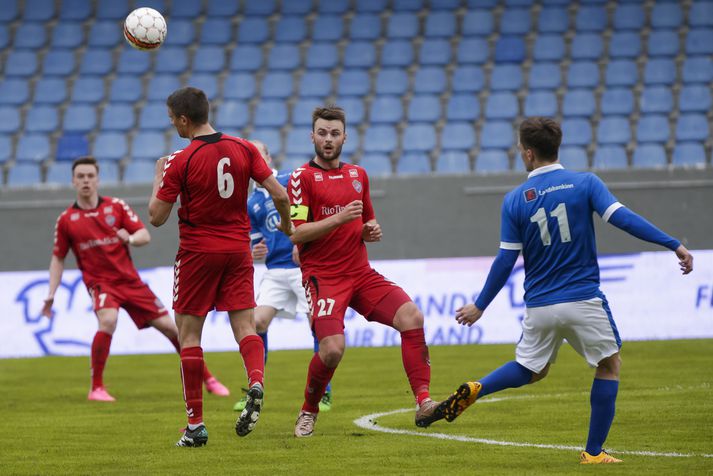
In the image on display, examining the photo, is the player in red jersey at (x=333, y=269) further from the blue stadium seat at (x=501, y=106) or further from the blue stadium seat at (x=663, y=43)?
the blue stadium seat at (x=663, y=43)

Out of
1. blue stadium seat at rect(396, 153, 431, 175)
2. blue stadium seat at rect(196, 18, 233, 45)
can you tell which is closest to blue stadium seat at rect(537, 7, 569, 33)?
blue stadium seat at rect(396, 153, 431, 175)

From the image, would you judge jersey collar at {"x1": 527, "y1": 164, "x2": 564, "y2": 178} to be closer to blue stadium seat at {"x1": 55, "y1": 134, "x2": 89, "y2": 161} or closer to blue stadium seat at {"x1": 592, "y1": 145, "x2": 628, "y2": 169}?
blue stadium seat at {"x1": 592, "y1": 145, "x2": 628, "y2": 169}

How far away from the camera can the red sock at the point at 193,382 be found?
7.14m

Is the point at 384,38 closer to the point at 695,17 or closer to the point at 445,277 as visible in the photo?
the point at 695,17

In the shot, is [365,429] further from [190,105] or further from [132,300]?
[132,300]

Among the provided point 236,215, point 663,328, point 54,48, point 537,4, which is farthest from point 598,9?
point 236,215

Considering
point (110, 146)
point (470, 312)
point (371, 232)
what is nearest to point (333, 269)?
point (371, 232)

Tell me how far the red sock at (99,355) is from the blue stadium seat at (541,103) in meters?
12.1

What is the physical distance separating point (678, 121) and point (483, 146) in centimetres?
367

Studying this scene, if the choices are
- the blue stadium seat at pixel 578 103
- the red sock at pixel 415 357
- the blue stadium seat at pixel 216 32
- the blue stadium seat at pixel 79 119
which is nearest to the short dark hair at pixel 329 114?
the red sock at pixel 415 357

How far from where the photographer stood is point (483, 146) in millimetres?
20531

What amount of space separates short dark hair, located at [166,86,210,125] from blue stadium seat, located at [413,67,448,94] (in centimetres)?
1517

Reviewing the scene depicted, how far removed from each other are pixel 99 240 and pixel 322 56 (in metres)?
12.4

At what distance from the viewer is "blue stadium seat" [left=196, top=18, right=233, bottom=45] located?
23594 millimetres
